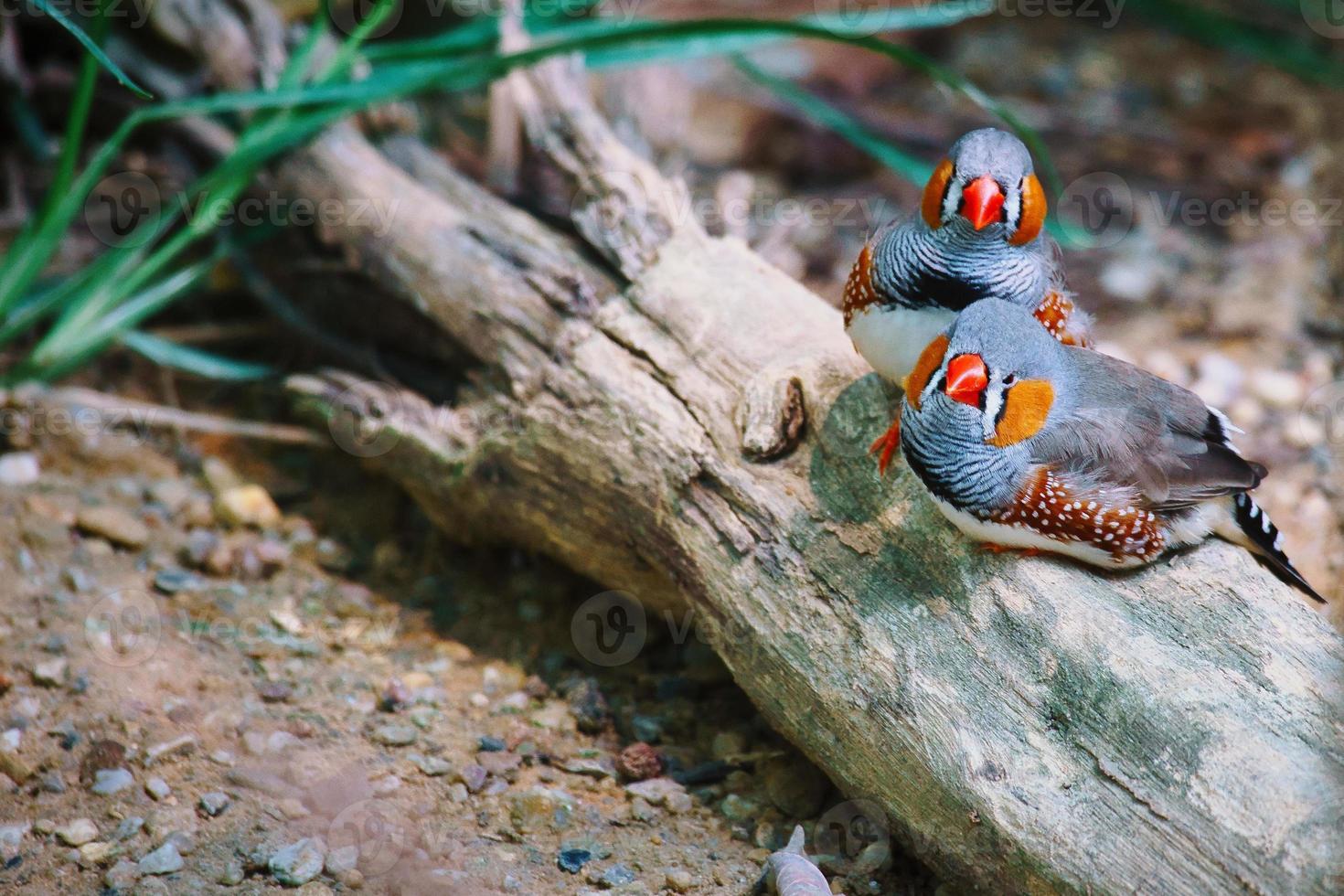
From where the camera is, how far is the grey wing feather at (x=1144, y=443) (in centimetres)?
239

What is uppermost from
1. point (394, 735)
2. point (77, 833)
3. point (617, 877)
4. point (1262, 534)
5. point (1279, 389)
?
point (1279, 389)

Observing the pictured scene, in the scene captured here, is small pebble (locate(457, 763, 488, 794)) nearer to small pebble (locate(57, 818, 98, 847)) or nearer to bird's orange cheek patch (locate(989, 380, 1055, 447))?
small pebble (locate(57, 818, 98, 847))

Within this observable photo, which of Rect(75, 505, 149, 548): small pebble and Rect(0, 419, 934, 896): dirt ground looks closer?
Rect(0, 419, 934, 896): dirt ground

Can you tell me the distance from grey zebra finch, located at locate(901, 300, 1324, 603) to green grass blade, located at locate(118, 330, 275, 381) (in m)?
2.47

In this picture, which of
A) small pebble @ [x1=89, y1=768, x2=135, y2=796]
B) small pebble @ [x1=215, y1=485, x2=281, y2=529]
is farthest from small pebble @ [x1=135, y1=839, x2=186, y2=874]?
small pebble @ [x1=215, y1=485, x2=281, y2=529]

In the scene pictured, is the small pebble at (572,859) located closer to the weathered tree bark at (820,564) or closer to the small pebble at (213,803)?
the weathered tree bark at (820,564)

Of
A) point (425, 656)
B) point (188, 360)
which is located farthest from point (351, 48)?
point (425, 656)

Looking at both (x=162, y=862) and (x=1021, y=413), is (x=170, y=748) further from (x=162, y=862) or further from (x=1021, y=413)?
(x=1021, y=413)

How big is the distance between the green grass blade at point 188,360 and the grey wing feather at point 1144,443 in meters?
2.71

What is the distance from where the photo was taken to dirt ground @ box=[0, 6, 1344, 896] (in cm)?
251

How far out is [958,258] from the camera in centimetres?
261

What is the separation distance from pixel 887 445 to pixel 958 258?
0.45 m

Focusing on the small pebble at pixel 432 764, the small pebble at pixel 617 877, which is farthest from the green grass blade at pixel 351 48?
the small pebble at pixel 617 877

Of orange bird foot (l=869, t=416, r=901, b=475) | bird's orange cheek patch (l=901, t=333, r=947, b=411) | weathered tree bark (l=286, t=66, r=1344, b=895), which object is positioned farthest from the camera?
orange bird foot (l=869, t=416, r=901, b=475)
